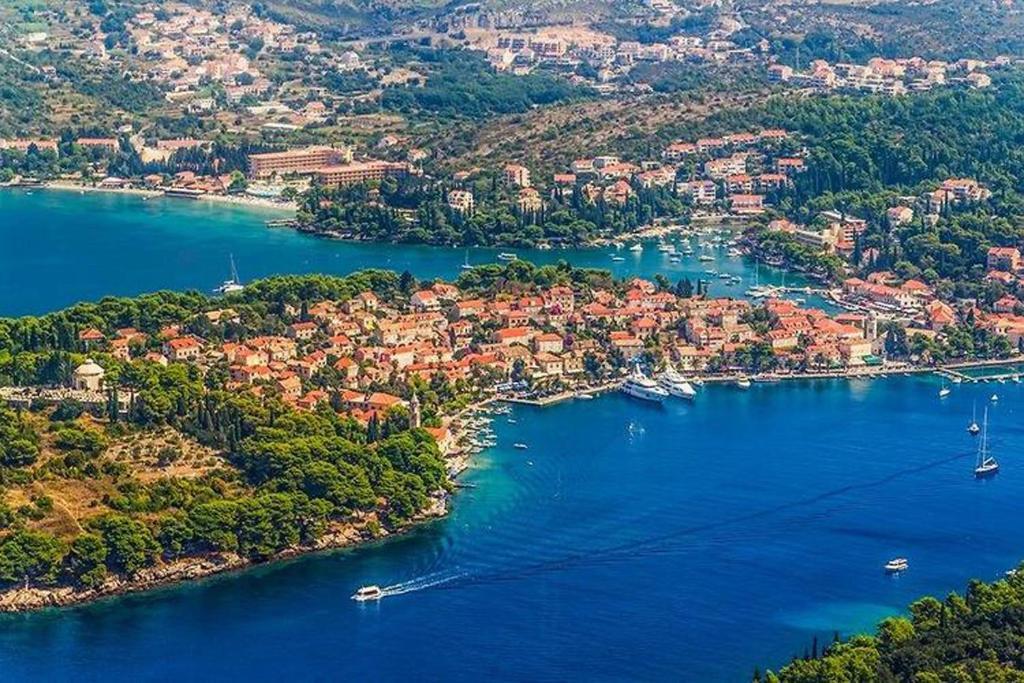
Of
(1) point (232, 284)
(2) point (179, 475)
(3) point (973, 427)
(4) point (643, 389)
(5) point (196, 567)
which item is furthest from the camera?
(1) point (232, 284)

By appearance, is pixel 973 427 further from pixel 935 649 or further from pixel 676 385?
pixel 935 649

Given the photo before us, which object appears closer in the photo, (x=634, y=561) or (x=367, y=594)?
(x=367, y=594)

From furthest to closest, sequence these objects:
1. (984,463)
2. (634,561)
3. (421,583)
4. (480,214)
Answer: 1. (480,214)
2. (984,463)
3. (634,561)
4. (421,583)

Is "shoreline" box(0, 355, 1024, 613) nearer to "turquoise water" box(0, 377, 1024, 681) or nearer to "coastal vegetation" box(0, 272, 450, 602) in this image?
"coastal vegetation" box(0, 272, 450, 602)

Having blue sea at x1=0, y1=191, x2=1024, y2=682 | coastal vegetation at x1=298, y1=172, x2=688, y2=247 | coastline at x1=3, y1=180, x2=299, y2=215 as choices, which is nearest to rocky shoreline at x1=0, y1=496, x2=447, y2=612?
blue sea at x1=0, y1=191, x2=1024, y2=682

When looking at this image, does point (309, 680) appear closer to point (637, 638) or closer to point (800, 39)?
point (637, 638)

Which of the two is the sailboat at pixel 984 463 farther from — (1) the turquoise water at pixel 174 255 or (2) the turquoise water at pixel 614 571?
(1) the turquoise water at pixel 174 255

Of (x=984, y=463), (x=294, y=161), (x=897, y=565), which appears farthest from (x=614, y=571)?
(x=294, y=161)
